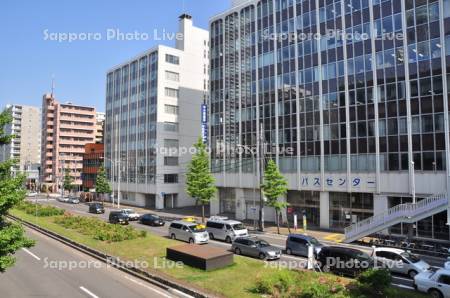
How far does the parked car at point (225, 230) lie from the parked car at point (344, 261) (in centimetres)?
1230

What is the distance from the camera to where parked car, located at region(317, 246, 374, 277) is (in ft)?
79.2

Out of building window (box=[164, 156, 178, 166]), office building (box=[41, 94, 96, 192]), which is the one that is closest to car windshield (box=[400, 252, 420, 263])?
building window (box=[164, 156, 178, 166])

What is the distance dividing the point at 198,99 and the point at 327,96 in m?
40.5

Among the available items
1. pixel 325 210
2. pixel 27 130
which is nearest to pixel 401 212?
pixel 325 210

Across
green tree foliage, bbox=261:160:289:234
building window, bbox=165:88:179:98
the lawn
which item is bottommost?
the lawn

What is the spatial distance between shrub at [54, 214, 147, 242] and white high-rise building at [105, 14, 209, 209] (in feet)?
103

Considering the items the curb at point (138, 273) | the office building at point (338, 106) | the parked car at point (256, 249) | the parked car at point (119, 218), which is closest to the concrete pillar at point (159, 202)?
the office building at point (338, 106)

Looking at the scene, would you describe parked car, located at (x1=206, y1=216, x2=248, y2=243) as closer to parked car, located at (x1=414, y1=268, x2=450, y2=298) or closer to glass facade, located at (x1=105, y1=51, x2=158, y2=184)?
parked car, located at (x1=414, y1=268, x2=450, y2=298)

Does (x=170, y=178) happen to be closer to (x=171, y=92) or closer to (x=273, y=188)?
(x=171, y=92)

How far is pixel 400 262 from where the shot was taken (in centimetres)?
2542

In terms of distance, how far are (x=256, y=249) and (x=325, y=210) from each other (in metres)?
19.9

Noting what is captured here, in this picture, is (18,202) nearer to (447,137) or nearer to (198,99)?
(447,137)

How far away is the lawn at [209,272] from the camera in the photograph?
787 inches

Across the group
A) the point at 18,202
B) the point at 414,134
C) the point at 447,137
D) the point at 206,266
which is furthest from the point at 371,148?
the point at 18,202
